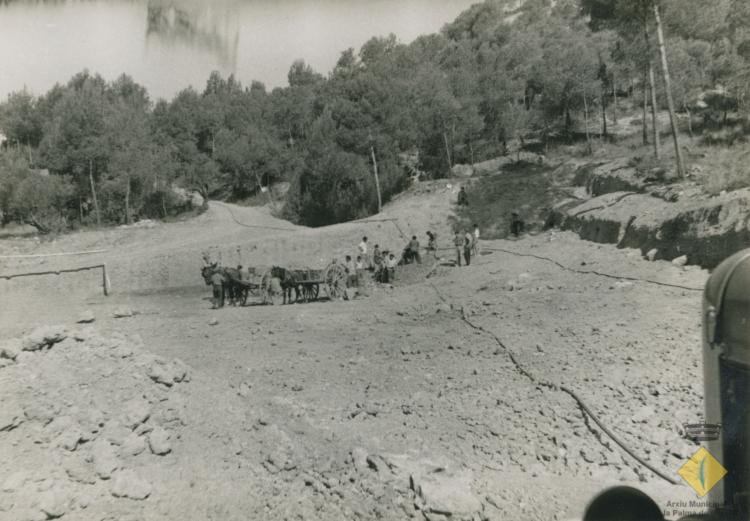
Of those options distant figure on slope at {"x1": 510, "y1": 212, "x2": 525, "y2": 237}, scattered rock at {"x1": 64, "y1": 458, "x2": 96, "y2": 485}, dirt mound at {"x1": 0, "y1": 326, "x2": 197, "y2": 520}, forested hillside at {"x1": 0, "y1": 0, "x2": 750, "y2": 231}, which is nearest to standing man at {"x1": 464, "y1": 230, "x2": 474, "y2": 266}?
distant figure on slope at {"x1": 510, "y1": 212, "x2": 525, "y2": 237}

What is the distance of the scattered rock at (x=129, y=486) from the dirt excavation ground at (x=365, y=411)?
13mm

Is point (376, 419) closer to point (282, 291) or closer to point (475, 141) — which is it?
point (282, 291)

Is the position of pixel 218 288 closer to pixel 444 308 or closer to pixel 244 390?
pixel 444 308

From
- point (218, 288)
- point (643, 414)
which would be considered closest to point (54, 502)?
point (643, 414)

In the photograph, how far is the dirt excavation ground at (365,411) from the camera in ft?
14.0

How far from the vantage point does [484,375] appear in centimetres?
682

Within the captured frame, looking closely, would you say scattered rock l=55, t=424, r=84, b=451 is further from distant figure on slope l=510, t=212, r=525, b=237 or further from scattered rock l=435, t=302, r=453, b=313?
distant figure on slope l=510, t=212, r=525, b=237

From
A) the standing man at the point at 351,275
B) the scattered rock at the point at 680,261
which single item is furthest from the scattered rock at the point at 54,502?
the standing man at the point at 351,275

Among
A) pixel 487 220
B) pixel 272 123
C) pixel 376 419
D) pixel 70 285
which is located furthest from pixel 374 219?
pixel 272 123

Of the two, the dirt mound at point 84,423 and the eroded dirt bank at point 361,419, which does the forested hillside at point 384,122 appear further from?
the dirt mound at point 84,423

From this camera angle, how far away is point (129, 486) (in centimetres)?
420

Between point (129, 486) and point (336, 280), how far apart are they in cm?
1068

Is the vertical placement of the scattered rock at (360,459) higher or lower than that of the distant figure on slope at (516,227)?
lower

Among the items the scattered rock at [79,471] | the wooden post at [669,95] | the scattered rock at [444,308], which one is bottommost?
the scattered rock at [444,308]
